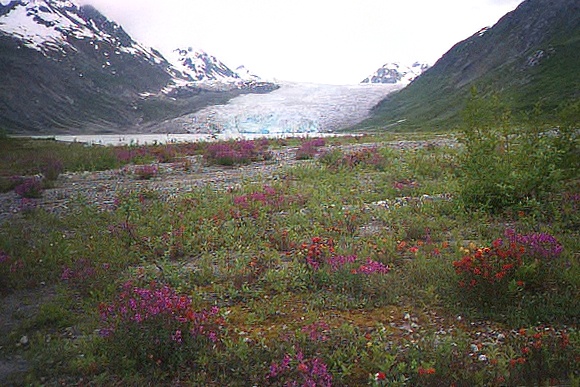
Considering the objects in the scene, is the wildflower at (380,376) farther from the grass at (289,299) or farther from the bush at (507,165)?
the bush at (507,165)

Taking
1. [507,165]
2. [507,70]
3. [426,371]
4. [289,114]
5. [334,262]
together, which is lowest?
[426,371]

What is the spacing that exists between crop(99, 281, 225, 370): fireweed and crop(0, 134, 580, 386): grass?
2cm

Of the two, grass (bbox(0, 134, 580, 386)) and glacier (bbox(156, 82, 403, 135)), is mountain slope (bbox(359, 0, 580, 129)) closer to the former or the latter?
glacier (bbox(156, 82, 403, 135))

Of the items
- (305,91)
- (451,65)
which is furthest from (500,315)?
(451,65)

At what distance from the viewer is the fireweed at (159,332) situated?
167 inches

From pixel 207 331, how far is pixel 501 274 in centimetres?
345

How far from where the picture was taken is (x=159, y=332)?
4316 mm

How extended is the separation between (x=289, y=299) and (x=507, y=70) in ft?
359

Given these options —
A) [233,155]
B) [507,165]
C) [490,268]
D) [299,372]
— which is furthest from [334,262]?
[233,155]

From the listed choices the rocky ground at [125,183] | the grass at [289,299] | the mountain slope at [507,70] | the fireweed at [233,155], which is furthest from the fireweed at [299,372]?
the mountain slope at [507,70]

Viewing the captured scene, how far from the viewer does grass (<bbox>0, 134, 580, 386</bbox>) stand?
13.2 feet

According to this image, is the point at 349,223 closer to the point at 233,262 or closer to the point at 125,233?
the point at 233,262

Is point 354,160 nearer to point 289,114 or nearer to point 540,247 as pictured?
point 540,247

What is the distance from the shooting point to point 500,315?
466cm
